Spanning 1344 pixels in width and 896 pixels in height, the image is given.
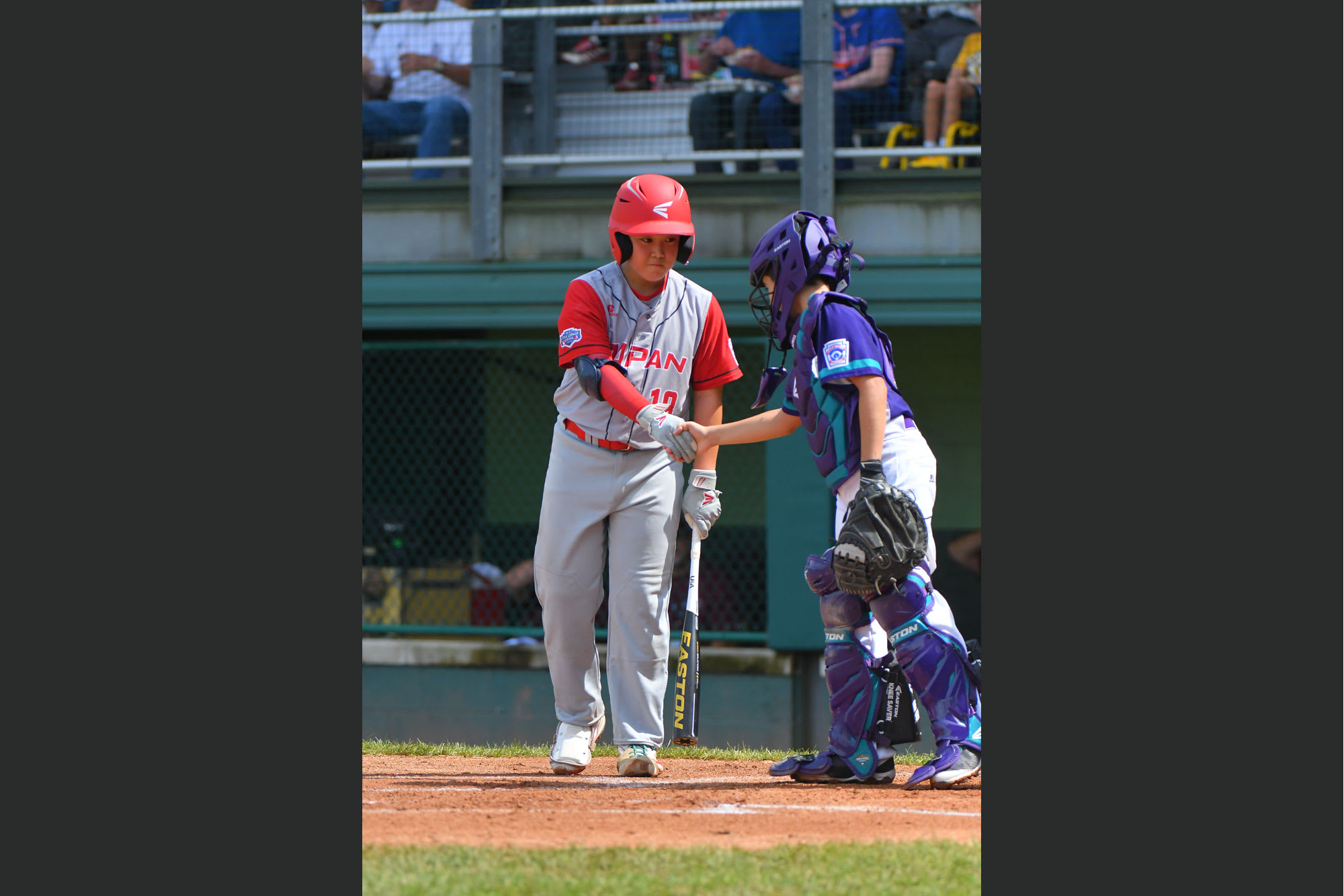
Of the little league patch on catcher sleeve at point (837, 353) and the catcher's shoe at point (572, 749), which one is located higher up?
the little league patch on catcher sleeve at point (837, 353)

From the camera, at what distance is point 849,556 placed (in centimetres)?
426

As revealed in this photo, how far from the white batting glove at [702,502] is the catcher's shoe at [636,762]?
0.77 metres

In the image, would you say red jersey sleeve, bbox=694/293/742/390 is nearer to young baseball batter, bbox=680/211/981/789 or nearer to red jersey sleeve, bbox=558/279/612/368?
young baseball batter, bbox=680/211/981/789

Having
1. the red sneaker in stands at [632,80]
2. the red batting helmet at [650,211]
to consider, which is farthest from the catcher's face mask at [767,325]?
the red sneaker in stands at [632,80]

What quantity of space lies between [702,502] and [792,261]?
91 centimetres

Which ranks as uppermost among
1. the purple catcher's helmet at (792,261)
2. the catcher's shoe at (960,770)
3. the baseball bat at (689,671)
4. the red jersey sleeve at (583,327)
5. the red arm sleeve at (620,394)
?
the purple catcher's helmet at (792,261)

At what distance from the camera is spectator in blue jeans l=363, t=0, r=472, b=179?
10289mm

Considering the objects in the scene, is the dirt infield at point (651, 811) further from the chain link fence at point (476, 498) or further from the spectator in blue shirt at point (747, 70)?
the spectator in blue shirt at point (747, 70)

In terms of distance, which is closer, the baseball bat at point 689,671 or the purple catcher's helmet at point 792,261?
the purple catcher's helmet at point 792,261

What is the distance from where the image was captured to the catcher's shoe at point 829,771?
463cm

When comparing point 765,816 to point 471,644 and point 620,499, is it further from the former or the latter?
point 471,644

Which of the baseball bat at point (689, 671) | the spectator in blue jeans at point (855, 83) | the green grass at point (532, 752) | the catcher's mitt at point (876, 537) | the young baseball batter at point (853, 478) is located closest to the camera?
the catcher's mitt at point (876, 537)

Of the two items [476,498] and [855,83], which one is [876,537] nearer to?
[855,83]

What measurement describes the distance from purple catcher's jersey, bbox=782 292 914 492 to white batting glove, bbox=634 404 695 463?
40 cm
